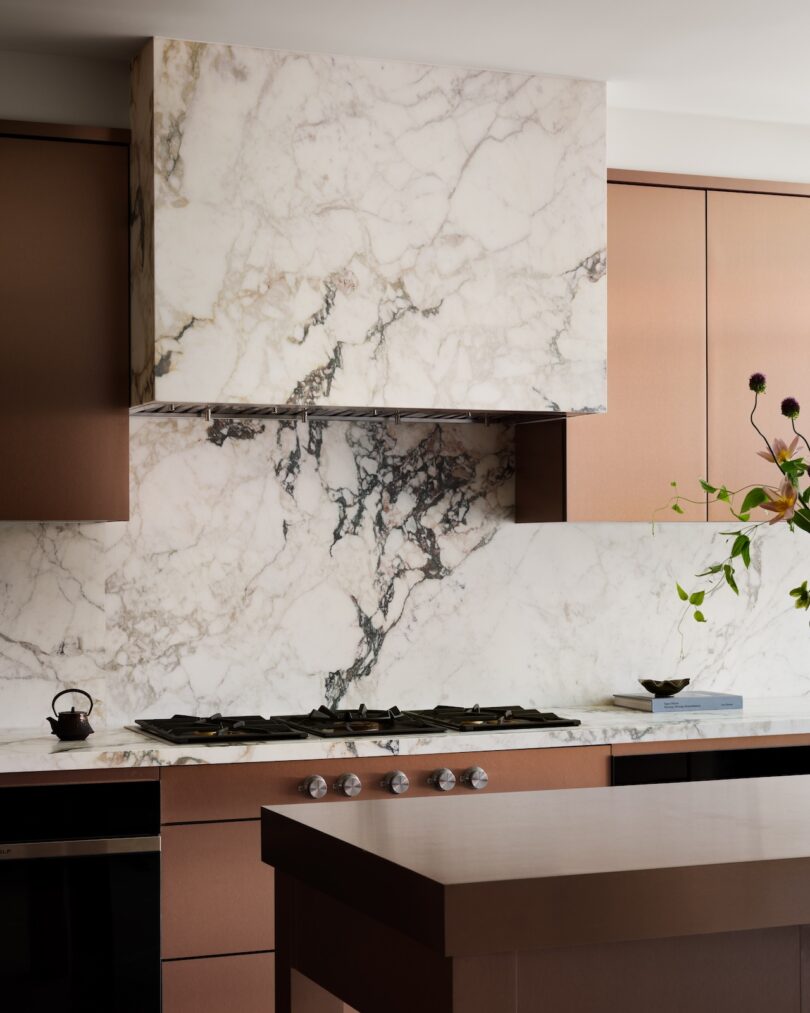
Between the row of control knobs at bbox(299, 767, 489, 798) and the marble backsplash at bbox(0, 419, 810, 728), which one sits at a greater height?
the marble backsplash at bbox(0, 419, 810, 728)

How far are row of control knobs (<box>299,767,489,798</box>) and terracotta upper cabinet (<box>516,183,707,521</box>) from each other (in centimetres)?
82

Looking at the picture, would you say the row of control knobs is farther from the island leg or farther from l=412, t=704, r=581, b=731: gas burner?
the island leg

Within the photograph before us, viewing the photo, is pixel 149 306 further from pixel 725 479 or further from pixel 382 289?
pixel 725 479

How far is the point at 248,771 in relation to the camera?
3.14 meters

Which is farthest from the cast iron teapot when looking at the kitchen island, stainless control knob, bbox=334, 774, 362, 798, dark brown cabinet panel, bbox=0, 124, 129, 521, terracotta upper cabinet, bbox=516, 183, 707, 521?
the kitchen island

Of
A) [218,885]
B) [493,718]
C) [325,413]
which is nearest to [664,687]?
[493,718]

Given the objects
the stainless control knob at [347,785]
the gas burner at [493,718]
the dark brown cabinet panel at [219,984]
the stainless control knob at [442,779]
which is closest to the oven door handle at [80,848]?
the dark brown cabinet panel at [219,984]

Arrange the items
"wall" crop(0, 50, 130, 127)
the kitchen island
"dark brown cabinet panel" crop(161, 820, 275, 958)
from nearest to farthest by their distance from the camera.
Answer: the kitchen island, "dark brown cabinet panel" crop(161, 820, 275, 958), "wall" crop(0, 50, 130, 127)

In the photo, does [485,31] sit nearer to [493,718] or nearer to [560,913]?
[493,718]

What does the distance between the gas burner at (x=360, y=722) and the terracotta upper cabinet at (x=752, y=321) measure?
1087mm

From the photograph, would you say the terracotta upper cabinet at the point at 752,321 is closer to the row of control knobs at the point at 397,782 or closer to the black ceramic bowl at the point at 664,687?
the black ceramic bowl at the point at 664,687

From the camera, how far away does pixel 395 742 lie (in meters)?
3.26

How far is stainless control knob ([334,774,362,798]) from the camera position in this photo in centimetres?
320

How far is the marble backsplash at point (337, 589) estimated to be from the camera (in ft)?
11.7
